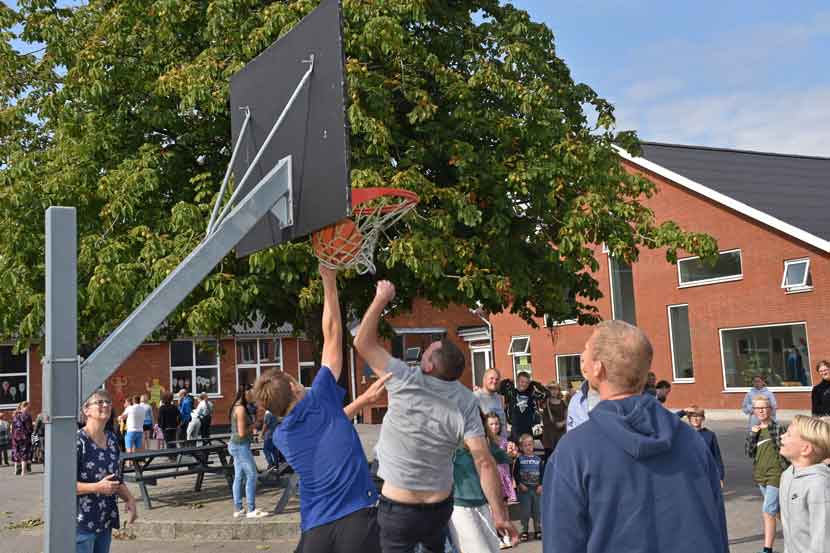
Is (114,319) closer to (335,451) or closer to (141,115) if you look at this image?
(141,115)

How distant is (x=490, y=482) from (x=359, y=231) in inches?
86.9

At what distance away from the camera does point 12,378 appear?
33.8 metres

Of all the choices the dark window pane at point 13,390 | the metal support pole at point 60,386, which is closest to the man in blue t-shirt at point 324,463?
the metal support pole at point 60,386

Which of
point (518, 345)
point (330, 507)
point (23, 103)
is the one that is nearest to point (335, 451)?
point (330, 507)

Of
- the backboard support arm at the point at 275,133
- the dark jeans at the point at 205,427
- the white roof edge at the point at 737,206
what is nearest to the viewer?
the backboard support arm at the point at 275,133

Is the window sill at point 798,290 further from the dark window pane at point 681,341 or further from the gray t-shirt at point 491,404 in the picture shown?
the gray t-shirt at point 491,404

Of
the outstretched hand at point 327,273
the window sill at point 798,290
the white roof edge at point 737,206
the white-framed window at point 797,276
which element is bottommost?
the outstretched hand at point 327,273

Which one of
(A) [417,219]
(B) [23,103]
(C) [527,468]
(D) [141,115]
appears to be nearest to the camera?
(C) [527,468]

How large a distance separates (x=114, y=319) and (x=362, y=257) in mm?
7456

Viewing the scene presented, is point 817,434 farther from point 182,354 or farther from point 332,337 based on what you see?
point 182,354

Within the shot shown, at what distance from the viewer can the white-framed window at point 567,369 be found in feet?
114

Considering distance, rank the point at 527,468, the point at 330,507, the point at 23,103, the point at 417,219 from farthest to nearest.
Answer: the point at 23,103 → the point at 417,219 → the point at 527,468 → the point at 330,507

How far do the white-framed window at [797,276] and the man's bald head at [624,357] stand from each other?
2626 centimetres

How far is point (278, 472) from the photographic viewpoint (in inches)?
571
